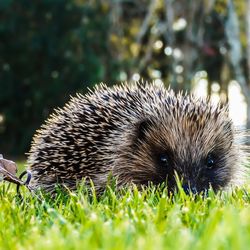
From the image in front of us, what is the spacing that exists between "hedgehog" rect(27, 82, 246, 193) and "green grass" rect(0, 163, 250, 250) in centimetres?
89

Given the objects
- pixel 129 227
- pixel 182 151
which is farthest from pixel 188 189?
pixel 129 227

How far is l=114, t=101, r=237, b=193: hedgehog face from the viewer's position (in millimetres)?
6250

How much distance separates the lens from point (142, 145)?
21.7 ft

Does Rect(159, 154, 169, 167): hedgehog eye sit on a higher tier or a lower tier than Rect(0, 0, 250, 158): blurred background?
lower

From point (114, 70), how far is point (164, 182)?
25401 millimetres

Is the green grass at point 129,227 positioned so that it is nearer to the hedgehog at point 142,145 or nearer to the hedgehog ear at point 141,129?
the hedgehog at point 142,145

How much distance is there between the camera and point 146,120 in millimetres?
6695

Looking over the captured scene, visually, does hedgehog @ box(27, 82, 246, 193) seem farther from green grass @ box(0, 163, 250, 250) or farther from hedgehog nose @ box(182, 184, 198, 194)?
green grass @ box(0, 163, 250, 250)

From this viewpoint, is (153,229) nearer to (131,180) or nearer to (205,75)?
(131,180)

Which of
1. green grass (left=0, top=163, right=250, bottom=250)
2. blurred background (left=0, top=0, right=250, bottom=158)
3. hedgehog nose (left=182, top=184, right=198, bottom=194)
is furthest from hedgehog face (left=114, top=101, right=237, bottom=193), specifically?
blurred background (left=0, top=0, right=250, bottom=158)

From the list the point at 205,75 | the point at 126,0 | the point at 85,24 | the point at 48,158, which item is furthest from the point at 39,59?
the point at 48,158

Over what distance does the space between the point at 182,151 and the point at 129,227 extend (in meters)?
2.96

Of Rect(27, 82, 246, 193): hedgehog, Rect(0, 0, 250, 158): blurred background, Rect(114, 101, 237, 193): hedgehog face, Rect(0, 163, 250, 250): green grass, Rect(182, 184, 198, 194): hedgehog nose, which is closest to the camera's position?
Rect(0, 163, 250, 250): green grass

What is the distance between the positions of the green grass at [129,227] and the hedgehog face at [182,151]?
2.54 ft
